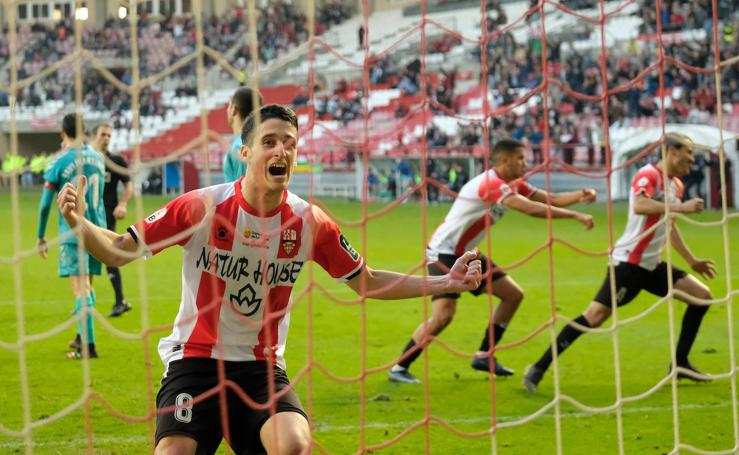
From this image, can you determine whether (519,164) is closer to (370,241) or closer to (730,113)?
(370,241)

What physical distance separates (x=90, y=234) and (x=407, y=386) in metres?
3.62

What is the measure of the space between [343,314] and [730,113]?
57.5 feet

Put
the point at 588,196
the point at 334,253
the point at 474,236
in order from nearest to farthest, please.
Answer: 1. the point at 334,253
2. the point at 588,196
3. the point at 474,236

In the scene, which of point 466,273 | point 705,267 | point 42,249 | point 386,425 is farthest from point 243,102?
point 705,267

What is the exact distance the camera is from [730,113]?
24391mm

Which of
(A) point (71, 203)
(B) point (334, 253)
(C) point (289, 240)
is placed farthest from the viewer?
(B) point (334, 253)

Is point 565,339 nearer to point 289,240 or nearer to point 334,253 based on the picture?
point 334,253

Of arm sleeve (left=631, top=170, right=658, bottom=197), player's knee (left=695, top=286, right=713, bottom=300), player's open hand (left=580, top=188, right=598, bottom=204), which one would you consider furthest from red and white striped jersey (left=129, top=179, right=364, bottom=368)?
player's knee (left=695, top=286, right=713, bottom=300)

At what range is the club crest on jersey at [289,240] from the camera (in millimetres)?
3846

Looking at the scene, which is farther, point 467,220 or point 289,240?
point 467,220

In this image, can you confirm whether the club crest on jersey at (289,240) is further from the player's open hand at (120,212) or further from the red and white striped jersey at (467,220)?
the player's open hand at (120,212)

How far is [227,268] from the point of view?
378 centimetres

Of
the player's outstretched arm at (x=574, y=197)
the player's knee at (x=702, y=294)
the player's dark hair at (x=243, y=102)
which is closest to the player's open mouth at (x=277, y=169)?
the player's dark hair at (x=243, y=102)

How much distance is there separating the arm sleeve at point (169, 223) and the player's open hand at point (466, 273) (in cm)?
97
